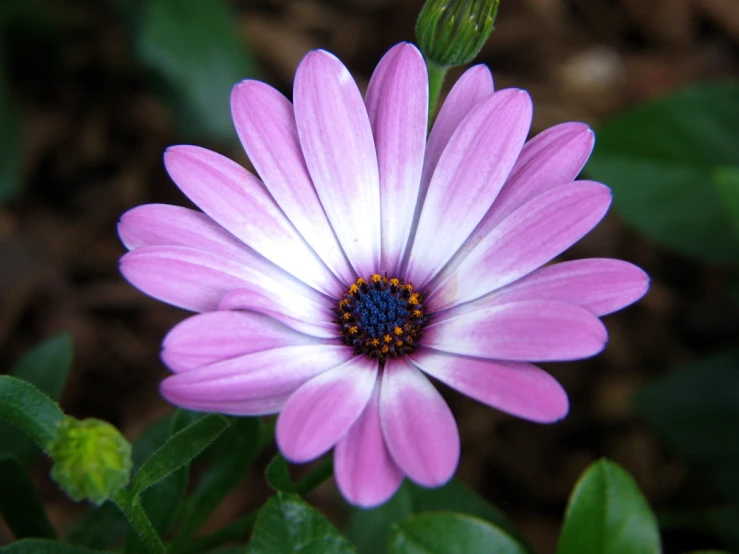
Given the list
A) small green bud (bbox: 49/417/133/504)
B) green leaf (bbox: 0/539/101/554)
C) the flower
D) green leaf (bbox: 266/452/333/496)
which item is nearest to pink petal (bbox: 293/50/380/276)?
the flower

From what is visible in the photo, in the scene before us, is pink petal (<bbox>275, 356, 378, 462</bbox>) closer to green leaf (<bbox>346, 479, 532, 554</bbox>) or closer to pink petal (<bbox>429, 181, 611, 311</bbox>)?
pink petal (<bbox>429, 181, 611, 311</bbox>)

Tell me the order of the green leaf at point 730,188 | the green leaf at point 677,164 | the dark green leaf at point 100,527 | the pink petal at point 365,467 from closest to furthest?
the pink petal at point 365,467
the dark green leaf at point 100,527
the green leaf at point 730,188
the green leaf at point 677,164

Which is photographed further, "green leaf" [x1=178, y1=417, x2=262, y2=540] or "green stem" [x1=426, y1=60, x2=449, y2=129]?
"green stem" [x1=426, y1=60, x2=449, y2=129]

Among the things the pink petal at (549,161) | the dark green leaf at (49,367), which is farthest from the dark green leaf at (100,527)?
the pink petal at (549,161)

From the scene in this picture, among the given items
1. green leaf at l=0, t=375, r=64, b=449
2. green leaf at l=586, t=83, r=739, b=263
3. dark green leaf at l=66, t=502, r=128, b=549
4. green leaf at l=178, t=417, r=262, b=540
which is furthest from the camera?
green leaf at l=586, t=83, r=739, b=263

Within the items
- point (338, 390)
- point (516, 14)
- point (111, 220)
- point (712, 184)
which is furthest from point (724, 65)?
point (338, 390)

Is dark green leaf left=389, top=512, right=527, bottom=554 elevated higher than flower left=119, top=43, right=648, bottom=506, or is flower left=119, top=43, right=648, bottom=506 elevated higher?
flower left=119, top=43, right=648, bottom=506

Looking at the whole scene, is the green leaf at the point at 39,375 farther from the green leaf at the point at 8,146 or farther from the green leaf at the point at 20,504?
the green leaf at the point at 8,146

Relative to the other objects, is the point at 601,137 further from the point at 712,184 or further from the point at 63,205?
the point at 63,205
